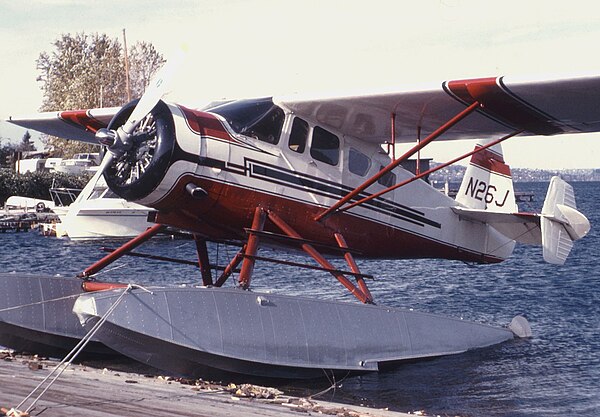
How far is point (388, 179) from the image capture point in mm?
11133

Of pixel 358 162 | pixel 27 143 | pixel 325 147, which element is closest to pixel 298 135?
pixel 325 147

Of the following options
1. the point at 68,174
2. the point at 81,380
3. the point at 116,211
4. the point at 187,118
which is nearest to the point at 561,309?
the point at 187,118

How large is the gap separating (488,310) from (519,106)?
321 inches

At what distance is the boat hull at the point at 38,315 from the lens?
9.30 meters

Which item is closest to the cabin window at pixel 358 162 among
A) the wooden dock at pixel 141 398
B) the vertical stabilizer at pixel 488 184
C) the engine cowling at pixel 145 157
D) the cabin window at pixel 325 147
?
the cabin window at pixel 325 147

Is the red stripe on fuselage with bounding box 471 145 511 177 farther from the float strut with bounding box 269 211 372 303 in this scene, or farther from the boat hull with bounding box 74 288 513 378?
the float strut with bounding box 269 211 372 303

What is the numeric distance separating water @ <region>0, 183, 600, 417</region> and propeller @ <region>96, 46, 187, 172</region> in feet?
7.21

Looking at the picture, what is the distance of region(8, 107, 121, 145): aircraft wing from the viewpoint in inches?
473

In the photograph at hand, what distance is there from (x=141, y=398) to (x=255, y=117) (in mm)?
3872

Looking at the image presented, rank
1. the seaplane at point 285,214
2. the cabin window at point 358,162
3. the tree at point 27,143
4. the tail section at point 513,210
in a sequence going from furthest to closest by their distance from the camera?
the tree at point 27,143 < the tail section at point 513,210 < the cabin window at point 358,162 < the seaplane at point 285,214

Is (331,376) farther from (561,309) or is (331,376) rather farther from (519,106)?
(561,309)

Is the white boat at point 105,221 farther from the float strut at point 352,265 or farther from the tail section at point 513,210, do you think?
the float strut at point 352,265

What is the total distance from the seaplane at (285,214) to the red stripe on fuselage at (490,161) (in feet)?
6.49

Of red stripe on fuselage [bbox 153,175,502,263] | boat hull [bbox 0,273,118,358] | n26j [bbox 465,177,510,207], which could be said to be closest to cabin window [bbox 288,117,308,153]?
red stripe on fuselage [bbox 153,175,502,263]
